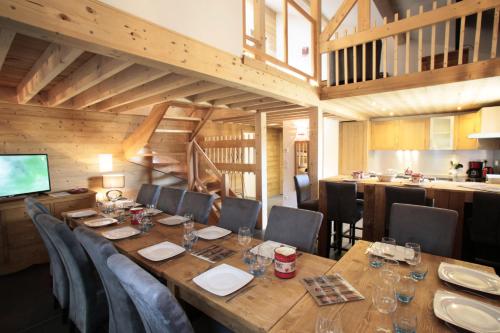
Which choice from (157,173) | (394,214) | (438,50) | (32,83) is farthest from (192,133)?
(438,50)

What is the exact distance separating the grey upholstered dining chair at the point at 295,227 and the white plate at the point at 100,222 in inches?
63.8

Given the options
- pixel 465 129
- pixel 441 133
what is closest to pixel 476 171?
pixel 465 129

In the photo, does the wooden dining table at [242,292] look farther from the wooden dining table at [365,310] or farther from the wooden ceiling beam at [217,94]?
the wooden ceiling beam at [217,94]

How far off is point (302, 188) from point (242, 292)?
2735 millimetres

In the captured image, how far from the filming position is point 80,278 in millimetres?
1708

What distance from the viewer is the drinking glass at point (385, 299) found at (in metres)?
1.11

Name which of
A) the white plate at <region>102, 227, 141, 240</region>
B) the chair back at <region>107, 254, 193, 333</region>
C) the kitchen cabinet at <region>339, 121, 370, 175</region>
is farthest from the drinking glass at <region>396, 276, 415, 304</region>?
the kitchen cabinet at <region>339, 121, 370, 175</region>

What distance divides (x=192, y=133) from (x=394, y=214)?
424 cm

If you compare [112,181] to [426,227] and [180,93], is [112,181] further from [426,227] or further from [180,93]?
[426,227]

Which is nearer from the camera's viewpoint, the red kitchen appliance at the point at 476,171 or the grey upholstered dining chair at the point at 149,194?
the grey upholstered dining chair at the point at 149,194

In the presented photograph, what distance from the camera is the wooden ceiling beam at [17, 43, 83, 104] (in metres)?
1.88

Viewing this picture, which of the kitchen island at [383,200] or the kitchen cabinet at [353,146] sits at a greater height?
the kitchen cabinet at [353,146]

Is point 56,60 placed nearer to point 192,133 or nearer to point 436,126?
point 192,133

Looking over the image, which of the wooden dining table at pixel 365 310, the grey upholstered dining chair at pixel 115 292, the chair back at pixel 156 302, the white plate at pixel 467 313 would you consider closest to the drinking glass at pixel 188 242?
the grey upholstered dining chair at pixel 115 292
